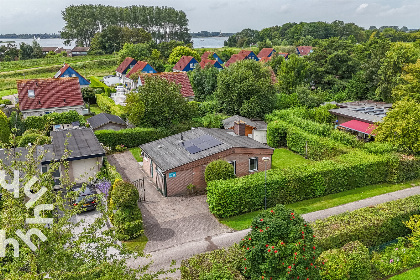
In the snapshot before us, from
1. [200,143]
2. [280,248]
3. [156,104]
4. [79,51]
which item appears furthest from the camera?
[79,51]

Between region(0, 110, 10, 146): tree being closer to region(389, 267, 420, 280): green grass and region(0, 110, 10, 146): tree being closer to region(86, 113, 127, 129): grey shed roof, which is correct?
region(86, 113, 127, 129): grey shed roof

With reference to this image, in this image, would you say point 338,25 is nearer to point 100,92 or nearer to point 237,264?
point 100,92

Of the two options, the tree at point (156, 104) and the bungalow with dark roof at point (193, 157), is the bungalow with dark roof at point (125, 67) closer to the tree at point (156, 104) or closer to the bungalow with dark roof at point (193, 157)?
the tree at point (156, 104)

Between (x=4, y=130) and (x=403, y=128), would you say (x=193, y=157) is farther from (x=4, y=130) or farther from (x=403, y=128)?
(x=4, y=130)

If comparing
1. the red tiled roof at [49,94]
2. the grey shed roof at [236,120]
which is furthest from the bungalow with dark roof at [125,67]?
the grey shed roof at [236,120]

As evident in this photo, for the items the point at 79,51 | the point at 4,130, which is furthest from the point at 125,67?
the point at 79,51

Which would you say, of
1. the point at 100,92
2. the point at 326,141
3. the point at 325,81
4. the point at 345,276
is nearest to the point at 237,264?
the point at 345,276

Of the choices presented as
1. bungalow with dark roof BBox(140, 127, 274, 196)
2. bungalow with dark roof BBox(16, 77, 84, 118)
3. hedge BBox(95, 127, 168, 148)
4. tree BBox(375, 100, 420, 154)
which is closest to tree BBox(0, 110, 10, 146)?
bungalow with dark roof BBox(16, 77, 84, 118)
